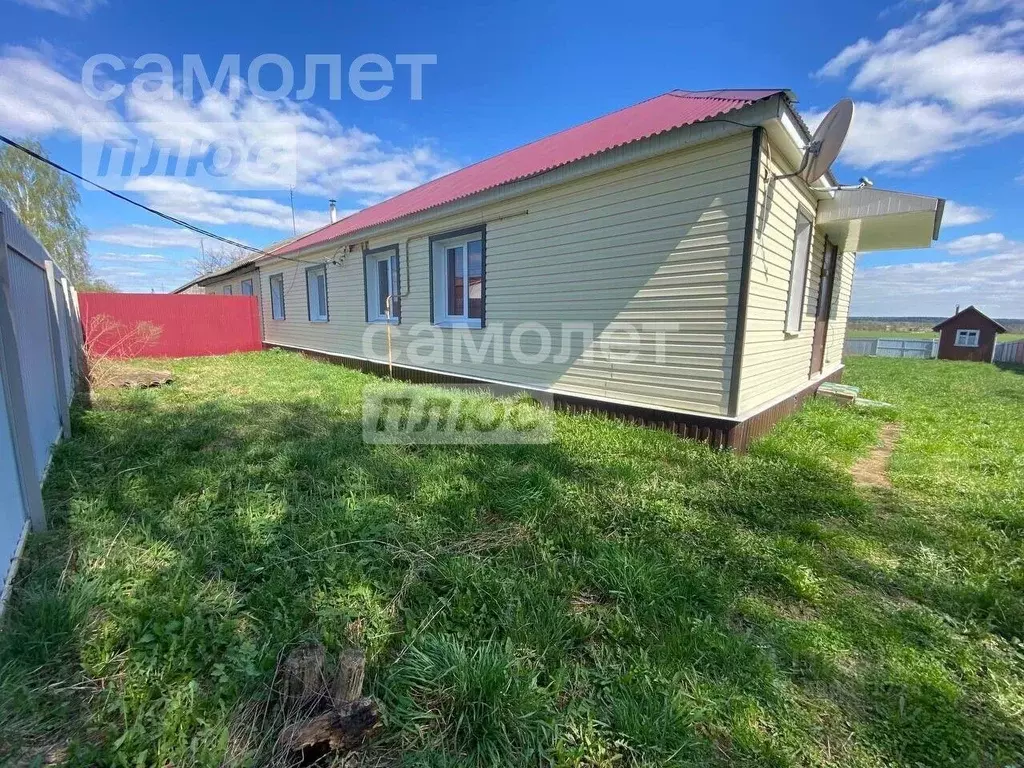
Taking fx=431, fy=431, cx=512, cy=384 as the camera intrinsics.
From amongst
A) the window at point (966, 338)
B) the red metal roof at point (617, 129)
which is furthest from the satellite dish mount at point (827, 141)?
the window at point (966, 338)

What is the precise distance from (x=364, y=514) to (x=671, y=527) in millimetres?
2070

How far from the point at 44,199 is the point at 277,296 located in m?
21.4

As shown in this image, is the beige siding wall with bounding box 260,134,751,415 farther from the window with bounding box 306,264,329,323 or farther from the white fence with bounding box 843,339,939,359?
the white fence with bounding box 843,339,939,359

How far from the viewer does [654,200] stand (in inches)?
185

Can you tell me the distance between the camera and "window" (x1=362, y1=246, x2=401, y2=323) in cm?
869

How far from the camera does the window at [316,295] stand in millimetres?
11312

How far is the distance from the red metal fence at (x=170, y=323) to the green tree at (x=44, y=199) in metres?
13.5

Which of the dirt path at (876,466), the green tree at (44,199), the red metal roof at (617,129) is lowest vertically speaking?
the dirt path at (876,466)

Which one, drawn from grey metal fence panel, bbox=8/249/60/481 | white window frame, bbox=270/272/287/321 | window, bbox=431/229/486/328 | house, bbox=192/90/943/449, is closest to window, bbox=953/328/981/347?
house, bbox=192/90/943/449

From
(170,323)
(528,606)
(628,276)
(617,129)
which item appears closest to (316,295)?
(170,323)

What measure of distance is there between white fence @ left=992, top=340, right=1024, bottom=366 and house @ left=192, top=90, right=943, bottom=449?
949 inches

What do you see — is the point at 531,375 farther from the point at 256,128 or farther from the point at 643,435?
the point at 256,128

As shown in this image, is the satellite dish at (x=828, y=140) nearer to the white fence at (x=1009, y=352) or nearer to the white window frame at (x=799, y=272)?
the white window frame at (x=799, y=272)

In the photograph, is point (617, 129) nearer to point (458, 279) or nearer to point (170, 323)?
point (458, 279)
